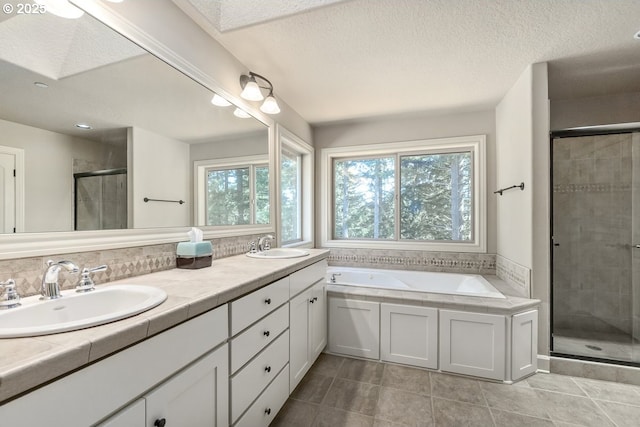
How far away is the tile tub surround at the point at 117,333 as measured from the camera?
51 cm

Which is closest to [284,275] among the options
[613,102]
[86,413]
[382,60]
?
[86,413]

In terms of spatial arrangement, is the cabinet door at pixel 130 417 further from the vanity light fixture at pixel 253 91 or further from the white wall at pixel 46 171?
the vanity light fixture at pixel 253 91

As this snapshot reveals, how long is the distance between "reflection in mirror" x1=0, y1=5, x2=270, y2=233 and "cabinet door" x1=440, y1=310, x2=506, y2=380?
6.24 ft

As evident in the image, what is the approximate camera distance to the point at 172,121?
5.06 ft

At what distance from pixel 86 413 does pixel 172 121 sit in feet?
4.51

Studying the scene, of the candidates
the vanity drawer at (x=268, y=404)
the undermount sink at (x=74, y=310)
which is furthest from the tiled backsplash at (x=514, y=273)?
the undermount sink at (x=74, y=310)

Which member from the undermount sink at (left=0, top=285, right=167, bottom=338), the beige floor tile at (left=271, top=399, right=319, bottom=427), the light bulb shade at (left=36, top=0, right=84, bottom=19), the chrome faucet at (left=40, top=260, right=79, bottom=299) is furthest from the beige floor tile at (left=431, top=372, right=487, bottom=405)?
the light bulb shade at (left=36, top=0, right=84, bottom=19)

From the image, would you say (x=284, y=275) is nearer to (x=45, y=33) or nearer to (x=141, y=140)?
(x=141, y=140)

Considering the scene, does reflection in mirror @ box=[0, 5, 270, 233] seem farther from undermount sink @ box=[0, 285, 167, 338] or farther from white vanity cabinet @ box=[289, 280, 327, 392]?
white vanity cabinet @ box=[289, 280, 327, 392]

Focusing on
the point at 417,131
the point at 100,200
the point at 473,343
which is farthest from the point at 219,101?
the point at 473,343

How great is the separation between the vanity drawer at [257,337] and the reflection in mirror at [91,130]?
739 mm

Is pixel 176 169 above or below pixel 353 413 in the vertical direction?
above

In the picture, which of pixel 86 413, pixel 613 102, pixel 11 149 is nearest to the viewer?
pixel 86 413

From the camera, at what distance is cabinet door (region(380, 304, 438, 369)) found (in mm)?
2086
